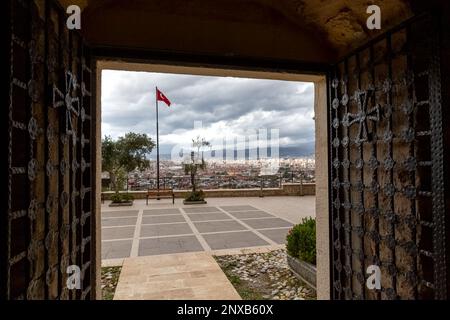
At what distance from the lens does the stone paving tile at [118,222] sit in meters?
10.1

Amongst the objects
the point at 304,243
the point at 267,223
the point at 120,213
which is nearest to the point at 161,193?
the point at 120,213

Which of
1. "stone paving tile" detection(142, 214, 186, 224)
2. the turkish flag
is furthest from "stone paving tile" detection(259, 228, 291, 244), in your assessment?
the turkish flag

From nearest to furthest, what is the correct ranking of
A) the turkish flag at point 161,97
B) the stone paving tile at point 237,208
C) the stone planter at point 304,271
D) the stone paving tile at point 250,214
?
the stone planter at point 304,271
the stone paving tile at point 250,214
the stone paving tile at point 237,208
the turkish flag at point 161,97

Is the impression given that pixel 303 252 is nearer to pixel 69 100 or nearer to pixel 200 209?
pixel 69 100

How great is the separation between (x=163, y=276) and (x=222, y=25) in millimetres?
4350

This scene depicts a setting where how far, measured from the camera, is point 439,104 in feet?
6.19

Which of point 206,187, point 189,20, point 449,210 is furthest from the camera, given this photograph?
point 206,187

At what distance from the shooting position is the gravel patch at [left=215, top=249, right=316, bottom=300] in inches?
184

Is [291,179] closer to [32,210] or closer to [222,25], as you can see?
[222,25]

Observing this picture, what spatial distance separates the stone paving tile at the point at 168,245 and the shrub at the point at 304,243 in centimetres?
247

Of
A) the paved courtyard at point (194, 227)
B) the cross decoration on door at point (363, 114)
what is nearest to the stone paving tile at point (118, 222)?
the paved courtyard at point (194, 227)

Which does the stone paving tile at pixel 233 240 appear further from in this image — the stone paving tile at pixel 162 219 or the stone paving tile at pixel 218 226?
the stone paving tile at pixel 162 219

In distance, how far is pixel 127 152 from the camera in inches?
789
